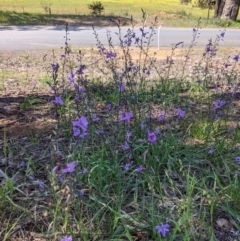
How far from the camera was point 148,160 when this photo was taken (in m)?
2.49

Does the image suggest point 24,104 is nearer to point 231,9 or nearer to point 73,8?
point 231,9

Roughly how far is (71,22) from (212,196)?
16.9 m

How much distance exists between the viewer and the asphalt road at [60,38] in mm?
11533

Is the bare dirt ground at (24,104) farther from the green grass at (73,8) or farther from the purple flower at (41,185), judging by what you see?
the green grass at (73,8)

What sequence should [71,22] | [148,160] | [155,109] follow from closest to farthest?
[148,160] < [155,109] < [71,22]

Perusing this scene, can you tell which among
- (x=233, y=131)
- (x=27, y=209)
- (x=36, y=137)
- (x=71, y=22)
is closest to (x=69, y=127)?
(x=36, y=137)

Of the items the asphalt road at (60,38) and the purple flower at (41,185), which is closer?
the purple flower at (41,185)

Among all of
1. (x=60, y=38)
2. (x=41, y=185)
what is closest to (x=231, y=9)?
(x=60, y=38)

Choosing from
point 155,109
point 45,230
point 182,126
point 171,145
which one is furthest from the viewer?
point 155,109

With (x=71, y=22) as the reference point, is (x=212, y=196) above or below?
above

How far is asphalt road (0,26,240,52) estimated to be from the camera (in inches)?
454

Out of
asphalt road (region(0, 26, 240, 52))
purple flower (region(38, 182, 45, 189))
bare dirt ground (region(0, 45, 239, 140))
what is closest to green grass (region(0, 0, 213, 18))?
asphalt road (region(0, 26, 240, 52))

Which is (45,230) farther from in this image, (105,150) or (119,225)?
(105,150)

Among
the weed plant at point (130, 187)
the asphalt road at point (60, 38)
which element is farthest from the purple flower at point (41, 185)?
the asphalt road at point (60, 38)
